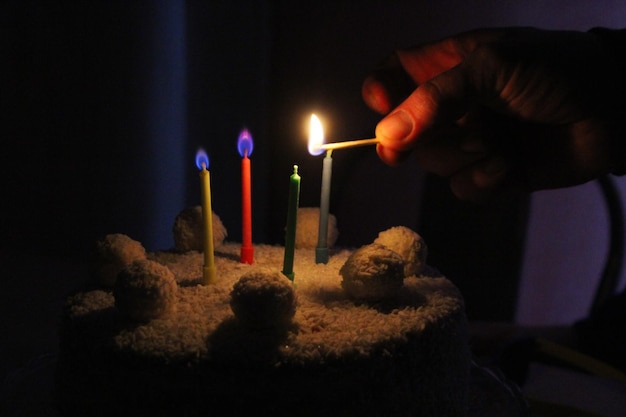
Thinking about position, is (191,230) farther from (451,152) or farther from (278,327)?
(451,152)

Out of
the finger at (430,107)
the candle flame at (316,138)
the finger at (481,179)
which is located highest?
the finger at (430,107)

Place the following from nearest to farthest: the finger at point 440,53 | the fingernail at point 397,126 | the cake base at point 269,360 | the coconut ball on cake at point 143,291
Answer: the cake base at point 269,360 < the coconut ball on cake at point 143,291 < the fingernail at point 397,126 < the finger at point 440,53

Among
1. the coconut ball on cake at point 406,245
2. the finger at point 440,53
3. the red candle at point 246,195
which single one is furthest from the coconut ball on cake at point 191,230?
the finger at point 440,53

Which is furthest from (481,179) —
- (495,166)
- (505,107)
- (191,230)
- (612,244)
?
(612,244)

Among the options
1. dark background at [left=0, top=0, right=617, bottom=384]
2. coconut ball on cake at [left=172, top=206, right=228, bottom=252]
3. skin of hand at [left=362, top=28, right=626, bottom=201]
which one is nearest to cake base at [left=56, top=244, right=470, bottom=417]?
coconut ball on cake at [left=172, top=206, right=228, bottom=252]

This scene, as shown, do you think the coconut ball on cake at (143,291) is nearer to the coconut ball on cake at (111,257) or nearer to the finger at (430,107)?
the coconut ball on cake at (111,257)

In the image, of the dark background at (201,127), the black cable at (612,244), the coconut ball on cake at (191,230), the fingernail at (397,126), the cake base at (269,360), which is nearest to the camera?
the cake base at (269,360)

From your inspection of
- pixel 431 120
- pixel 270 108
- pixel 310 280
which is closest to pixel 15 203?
pixel 270 108

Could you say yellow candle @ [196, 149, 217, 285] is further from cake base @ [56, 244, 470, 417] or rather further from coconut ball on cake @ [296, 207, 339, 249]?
coconut ball on cake @ [296, 207, 339, 249]

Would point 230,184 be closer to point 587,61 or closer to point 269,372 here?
point 587,61
